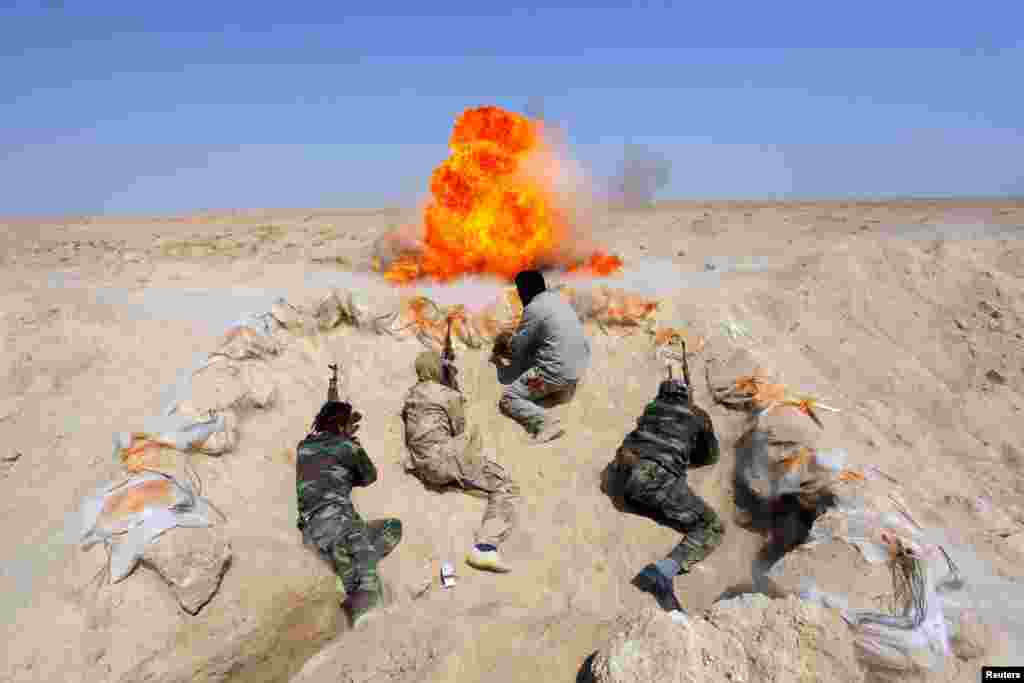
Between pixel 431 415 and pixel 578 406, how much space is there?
55.7 inches

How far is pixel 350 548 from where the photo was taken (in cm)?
378

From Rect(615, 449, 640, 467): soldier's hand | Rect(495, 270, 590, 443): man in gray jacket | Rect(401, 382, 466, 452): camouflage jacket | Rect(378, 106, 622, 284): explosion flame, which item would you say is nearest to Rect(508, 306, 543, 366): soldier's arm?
Rect(495, 270, 590, 443): man in gray jacket

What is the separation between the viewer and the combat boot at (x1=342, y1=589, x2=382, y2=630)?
11.3 ft

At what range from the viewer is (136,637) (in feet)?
9.87

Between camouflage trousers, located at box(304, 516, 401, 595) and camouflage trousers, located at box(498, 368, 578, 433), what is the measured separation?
1577mm

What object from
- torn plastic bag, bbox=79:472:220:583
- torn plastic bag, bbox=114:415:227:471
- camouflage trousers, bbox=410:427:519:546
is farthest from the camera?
camouflage trousers, bbox=410:427:519:546

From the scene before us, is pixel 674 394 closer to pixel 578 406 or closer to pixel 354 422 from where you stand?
pixel 578 406

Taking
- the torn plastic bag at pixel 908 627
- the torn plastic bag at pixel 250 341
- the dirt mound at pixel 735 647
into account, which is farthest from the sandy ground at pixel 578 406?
the torn plastic bag at pixel 908 627

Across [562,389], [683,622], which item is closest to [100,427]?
[562,389]

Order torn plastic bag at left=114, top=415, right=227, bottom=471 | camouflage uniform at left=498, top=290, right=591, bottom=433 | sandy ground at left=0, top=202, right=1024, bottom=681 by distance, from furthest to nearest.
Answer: camouflage uniform at left=498, top=290, right=591, bottom=433 → torn plastic bag at left=114, top=415, right=227, bottom=471 → sandy ground at left=0, top=202, right=1024, bottom=681

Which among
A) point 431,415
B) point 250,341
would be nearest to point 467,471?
point 431,415

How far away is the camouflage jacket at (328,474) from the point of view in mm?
3994

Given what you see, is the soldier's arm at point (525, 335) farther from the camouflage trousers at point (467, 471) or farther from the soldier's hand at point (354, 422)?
the soldier's hand at point (354, 422)

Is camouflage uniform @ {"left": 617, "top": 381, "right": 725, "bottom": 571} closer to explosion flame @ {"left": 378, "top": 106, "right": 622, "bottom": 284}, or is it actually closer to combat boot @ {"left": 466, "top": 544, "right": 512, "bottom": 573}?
combat boot @ {"left": 466, "top": 544, "right": 512, "bottom": 573}
